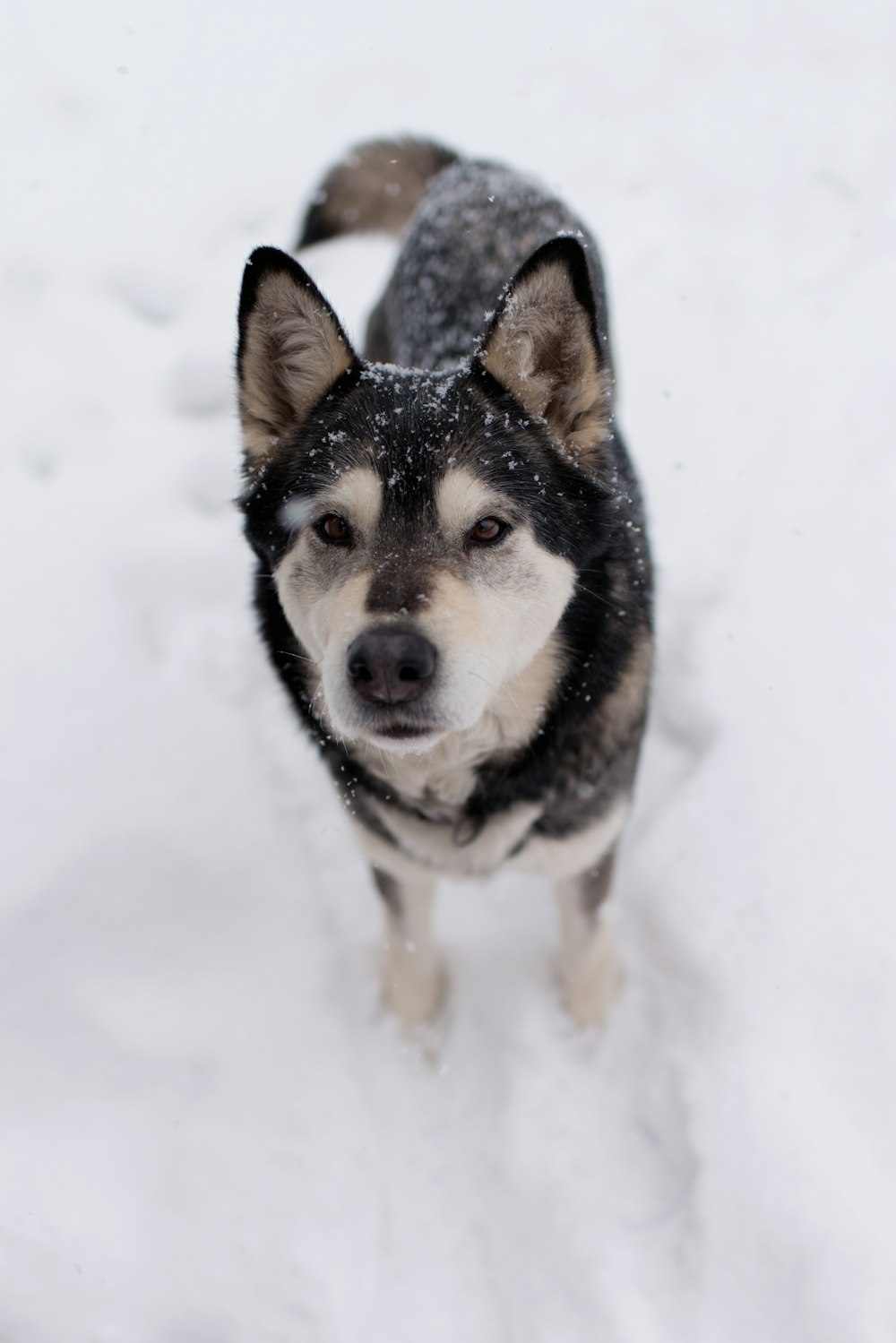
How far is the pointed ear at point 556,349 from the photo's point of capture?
1.82 meters

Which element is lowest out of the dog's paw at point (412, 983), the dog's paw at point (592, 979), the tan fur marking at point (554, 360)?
the dog's paw at point (412, 983)

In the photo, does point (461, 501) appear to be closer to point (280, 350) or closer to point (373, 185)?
point (280, 350)

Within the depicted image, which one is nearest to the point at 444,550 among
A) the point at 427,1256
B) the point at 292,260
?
the point at 292,260

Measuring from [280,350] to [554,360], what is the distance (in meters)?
0.60

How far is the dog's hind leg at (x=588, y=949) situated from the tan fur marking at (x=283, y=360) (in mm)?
1393

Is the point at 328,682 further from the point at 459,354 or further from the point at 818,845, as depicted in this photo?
the point at 818,845

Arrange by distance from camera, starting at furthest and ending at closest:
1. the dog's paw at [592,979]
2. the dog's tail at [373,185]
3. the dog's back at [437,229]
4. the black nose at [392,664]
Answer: the dog's tail at [373,185] → the dog's back at [437,229] → the dog's paw at [592,979] → the black nose at [392,664]

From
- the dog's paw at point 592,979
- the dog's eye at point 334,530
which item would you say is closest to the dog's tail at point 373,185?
the dog's eye at point 334,530

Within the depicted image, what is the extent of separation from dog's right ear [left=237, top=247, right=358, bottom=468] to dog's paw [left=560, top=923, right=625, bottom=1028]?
162cm

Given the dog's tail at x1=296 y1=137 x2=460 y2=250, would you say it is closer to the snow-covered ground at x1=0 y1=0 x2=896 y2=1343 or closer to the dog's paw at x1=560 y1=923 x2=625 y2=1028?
the snow-covered ground at x1=0 y1=0 x2=896 y2=1343

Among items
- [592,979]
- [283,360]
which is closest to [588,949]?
[592,979]

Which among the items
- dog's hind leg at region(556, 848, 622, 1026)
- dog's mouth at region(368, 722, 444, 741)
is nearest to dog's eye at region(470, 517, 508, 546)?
dog's mouth at region(368, 722, 444, 741)

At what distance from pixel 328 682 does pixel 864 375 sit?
3056 mm

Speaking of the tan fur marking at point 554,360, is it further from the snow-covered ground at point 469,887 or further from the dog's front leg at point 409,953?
the snow-covered ground at point 469,887
